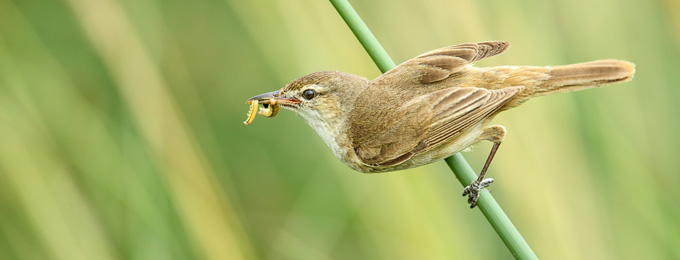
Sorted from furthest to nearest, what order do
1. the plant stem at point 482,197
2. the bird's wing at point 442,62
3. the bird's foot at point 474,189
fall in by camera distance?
the bird's wing at point 442,62
the bird's foot at point 474,189
the plant stem at point 482,197

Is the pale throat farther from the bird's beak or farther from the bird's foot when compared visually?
the bird's foot

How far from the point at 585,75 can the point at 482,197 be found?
0.81 metres

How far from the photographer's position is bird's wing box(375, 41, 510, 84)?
3434 millimetres

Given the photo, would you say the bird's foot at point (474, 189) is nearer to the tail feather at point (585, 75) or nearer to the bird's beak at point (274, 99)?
the tail feather at point (585, 75)

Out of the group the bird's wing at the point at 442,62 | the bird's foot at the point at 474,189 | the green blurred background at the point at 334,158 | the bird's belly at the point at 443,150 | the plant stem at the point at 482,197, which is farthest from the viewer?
Answer: the green blurred background at the point at 334,158

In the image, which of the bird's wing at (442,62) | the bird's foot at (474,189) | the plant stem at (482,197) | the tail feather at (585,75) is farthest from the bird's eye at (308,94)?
the tail feather at (585,75)

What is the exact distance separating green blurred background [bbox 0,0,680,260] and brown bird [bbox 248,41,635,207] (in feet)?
1.29

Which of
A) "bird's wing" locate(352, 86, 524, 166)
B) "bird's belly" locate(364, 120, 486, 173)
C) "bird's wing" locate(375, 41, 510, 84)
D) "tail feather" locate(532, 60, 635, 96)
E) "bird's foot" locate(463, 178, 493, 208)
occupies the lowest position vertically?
"bird's foot" locate(463, 178, 493, 208)

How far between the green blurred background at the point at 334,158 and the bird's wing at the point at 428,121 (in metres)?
0.54

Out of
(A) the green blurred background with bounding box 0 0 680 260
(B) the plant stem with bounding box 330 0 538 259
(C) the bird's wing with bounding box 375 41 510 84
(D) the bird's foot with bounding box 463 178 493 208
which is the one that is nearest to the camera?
(B) the plant stem with bounding box 330 0 538 259

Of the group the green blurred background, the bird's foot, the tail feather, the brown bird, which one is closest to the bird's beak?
the brown bird

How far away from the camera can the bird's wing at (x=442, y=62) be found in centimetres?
343

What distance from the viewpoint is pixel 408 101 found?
11.1ft

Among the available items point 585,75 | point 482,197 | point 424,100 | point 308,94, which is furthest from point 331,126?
point 585,75
